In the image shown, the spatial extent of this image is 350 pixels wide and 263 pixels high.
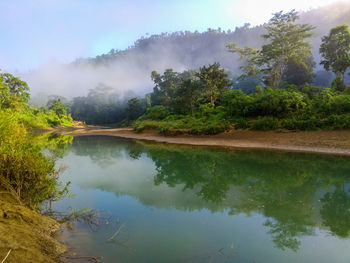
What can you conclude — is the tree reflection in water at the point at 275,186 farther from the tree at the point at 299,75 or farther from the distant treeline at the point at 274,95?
the tree at the point at 299,75

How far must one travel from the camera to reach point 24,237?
379cm

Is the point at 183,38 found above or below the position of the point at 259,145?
above

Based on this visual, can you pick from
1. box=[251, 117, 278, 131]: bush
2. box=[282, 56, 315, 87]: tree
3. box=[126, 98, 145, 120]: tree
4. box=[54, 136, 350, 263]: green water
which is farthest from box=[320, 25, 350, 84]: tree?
box=[126, 98, 145, 120]: tree

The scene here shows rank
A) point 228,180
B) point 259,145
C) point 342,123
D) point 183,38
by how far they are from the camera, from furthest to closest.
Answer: point 183,38 < point 259,145 < point 342,123 < point 228,180

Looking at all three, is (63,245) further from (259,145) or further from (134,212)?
(259,145)

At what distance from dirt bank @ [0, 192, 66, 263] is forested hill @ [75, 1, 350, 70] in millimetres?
122511

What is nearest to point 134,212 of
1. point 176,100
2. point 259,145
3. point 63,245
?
point 63,245

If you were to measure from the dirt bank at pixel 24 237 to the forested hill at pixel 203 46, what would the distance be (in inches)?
4823

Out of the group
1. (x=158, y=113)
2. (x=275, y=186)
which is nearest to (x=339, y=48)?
(x=158, y=113)

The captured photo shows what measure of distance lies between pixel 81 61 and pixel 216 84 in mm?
199075

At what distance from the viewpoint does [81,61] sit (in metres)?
199

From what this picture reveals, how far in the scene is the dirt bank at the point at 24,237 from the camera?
329 centimetres

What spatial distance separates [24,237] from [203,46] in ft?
583

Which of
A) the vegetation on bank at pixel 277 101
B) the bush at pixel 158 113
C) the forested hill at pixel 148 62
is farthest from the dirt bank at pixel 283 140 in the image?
the forested hill at pixel 148 62
